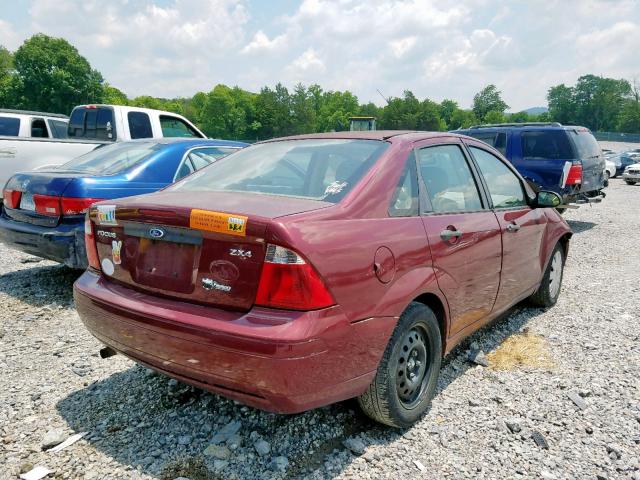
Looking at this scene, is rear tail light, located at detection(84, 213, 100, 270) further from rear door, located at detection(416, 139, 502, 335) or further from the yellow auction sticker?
rear door, located at detection(416, 139, 502, 335)

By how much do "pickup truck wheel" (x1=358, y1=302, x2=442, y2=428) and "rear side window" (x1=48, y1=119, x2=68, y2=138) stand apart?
1142 centimetres

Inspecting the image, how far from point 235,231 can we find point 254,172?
0.96m

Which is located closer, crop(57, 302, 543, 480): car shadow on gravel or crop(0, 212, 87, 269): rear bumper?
crop(57, 302, 543, 480): car shadow on gravel

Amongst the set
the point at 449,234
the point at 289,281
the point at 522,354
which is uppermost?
the point at 449,234

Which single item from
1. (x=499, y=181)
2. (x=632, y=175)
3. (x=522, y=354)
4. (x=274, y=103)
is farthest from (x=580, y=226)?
(x=274, y=103)

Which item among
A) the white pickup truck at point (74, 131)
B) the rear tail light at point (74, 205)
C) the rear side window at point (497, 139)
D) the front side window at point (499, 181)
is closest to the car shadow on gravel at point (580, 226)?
the rear side window at point (497, 139)

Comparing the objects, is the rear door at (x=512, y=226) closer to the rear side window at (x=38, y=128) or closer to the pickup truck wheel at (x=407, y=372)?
the pickup truck wheel at (x=407, y=372)

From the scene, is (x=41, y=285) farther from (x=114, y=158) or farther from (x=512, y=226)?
(x=512, y=226)

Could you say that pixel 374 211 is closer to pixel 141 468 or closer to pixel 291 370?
pixel 291 370

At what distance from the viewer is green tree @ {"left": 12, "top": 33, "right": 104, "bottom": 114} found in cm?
5894

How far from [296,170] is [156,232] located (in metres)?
0.98

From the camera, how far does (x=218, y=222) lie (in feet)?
7.27

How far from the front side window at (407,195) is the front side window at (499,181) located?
1.00 m

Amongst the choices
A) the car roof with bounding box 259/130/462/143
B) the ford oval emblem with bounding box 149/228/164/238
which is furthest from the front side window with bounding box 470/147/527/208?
the ford oval emblem with bounding box 149/228/164/238
